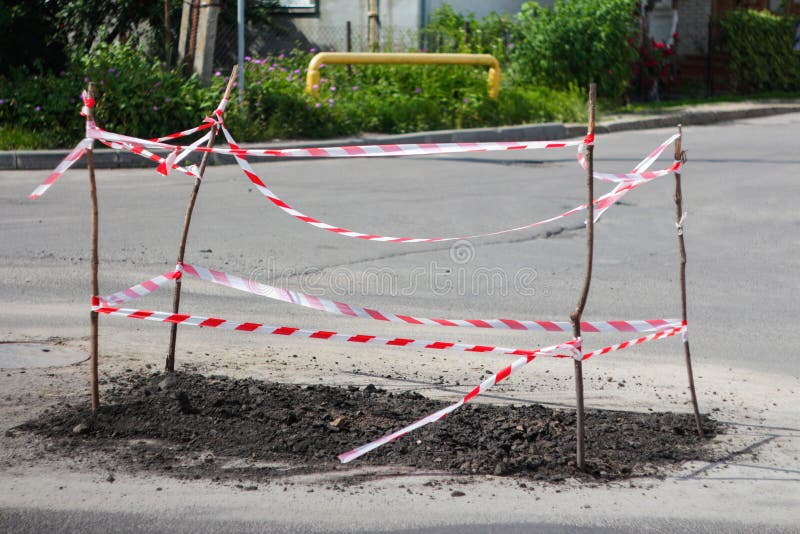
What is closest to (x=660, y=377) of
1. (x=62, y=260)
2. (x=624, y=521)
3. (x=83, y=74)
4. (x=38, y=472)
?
(x=624, y=521)

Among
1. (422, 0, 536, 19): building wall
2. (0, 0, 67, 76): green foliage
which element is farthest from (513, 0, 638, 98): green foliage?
(0, 0, 67, 76): green foliage

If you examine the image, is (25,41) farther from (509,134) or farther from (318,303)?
(318,303)

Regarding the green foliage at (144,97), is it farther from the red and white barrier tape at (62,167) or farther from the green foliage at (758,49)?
the green foliage at (758,49)

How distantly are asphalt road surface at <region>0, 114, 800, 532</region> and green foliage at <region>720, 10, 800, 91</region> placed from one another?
1141 cm

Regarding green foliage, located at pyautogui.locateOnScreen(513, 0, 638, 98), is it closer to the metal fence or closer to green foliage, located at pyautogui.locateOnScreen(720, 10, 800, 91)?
the metal fence

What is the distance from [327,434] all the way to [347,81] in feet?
44.9

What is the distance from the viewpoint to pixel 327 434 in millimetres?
4566

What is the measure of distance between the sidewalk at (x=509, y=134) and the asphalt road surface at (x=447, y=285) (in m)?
0.48

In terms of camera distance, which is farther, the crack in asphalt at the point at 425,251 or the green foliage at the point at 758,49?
the green foliage at the point at 758,49

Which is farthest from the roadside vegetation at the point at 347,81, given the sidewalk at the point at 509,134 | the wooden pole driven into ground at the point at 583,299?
the wooden pole driven into ground at the point at 583,299

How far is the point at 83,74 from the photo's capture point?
48.0 feet

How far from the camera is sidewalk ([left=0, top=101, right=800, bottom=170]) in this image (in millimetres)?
12820

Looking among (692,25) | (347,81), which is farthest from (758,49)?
(347,81)

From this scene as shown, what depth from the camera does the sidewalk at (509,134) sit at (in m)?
12.8
